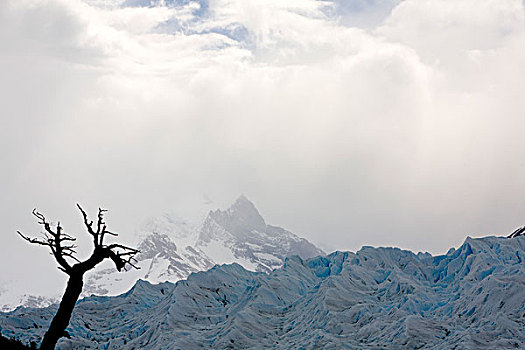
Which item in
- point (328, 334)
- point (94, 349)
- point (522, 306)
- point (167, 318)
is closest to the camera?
point (522, 306)

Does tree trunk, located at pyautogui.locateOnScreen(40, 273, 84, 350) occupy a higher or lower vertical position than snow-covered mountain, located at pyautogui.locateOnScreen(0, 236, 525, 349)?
Answer: lower

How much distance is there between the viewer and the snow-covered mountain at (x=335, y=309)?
36719 mm

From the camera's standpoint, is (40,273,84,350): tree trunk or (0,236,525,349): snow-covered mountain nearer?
(40,273,84,350): tree trunk

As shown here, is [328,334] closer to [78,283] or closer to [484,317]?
[484,317]

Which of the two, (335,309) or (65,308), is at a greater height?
(335,309)

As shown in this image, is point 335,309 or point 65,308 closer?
point 65,308

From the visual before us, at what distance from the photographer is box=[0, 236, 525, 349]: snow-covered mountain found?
120 feet

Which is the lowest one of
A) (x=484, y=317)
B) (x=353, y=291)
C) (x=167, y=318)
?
(x=167, y=318)

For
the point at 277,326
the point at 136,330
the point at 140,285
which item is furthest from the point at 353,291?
the point at 140,285

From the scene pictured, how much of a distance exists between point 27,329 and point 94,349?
7683mm

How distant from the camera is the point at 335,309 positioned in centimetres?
4359

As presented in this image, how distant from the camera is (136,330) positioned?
4728 centimetres

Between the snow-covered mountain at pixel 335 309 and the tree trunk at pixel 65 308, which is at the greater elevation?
the snow-covered mountain at pixel 335 309

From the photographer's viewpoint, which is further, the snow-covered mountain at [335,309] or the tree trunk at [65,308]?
the snow-covered mountain at [335,309]
